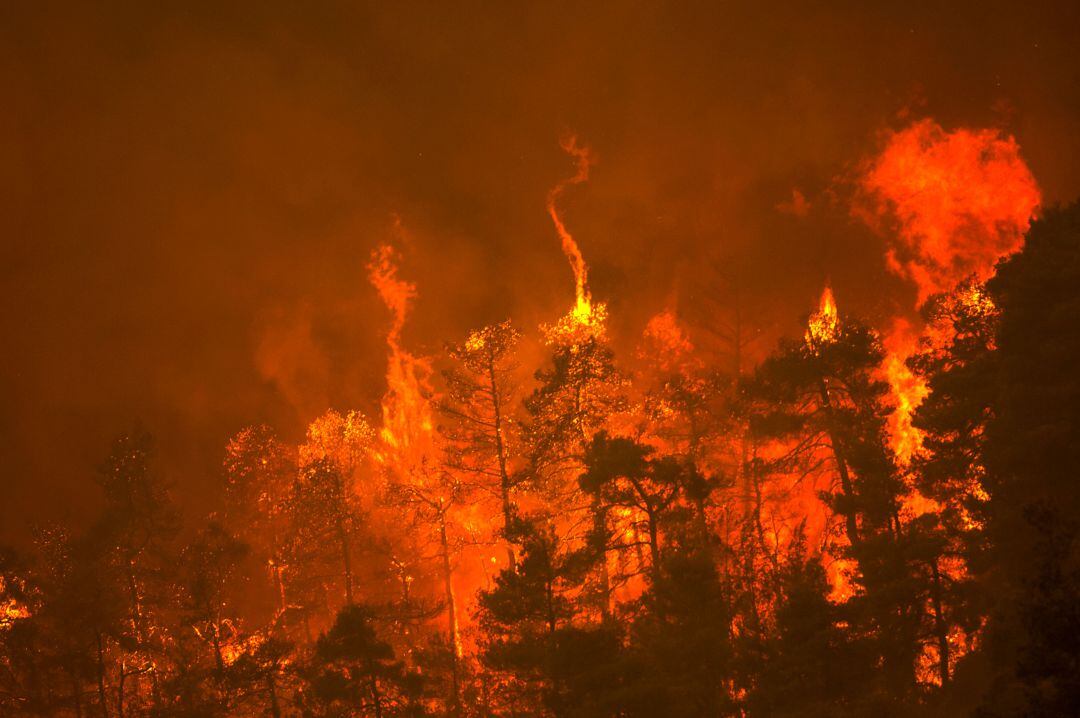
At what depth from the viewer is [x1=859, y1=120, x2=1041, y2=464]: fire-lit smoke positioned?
4019 cm

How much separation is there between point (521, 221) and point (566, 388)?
4246 cm

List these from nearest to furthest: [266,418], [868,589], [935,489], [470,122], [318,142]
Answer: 1. [868,589]
2. [935,489]
3. [266,418]
4. [470,122]
5. [318,142]

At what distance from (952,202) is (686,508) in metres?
29.5

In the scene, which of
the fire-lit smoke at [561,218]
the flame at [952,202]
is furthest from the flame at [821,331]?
the fire-lit smoke at [561,218]

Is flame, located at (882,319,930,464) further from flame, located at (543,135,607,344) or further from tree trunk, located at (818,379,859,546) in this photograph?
flame, located at (543,135,607,344)

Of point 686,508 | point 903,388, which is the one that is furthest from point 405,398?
point 686,508

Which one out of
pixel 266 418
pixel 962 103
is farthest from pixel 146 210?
pixel 962 103

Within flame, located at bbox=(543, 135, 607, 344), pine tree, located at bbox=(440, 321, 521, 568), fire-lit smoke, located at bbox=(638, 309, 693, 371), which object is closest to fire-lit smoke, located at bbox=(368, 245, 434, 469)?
flame, located at bbox=(543, 135, 607, 344)

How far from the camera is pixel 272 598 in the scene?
4894cm

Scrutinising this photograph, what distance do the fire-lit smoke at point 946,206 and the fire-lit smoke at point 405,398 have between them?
88.3 feet

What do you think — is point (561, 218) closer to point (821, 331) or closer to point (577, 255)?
point (577, 255)

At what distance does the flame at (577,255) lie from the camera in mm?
43469

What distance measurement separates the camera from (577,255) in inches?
2392

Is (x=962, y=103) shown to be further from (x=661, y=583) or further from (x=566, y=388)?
(x=661, y=583)
